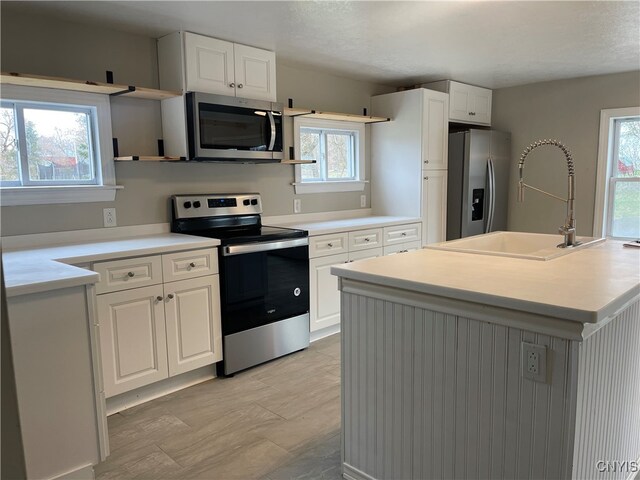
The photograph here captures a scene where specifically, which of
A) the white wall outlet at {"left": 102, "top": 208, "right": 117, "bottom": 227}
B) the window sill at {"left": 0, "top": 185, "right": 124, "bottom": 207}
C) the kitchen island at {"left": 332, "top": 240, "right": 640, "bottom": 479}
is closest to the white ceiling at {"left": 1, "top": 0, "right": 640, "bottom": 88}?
the window sill at {"left": 0, "top": 185, "right": 124, "bottom": 207}

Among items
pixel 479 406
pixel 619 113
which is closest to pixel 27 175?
pixel 479 406

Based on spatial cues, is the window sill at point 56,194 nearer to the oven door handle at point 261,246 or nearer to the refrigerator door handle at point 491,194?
the oven door handle at point 261,246

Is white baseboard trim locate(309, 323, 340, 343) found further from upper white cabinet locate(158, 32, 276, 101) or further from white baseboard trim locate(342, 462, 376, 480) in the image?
upper white cabinet locate(158, 32, 276, 101)

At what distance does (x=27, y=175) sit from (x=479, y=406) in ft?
8.73

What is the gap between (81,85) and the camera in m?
2.54

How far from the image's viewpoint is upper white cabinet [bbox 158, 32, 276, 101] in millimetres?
2943

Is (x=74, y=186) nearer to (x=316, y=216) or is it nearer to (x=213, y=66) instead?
(x=213, y=66)

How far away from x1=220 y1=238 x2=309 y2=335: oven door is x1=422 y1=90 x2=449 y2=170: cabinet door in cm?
171

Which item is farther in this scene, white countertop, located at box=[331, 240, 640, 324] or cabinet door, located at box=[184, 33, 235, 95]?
cabinet door, located at box=[184, 33, 235, 95]

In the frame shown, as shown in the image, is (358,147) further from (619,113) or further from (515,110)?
(619,113)

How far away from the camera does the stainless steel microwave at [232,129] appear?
2969mm

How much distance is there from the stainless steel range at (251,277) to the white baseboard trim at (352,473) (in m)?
1.23

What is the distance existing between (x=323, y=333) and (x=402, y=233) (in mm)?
1161

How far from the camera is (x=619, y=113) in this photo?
4.33 m
